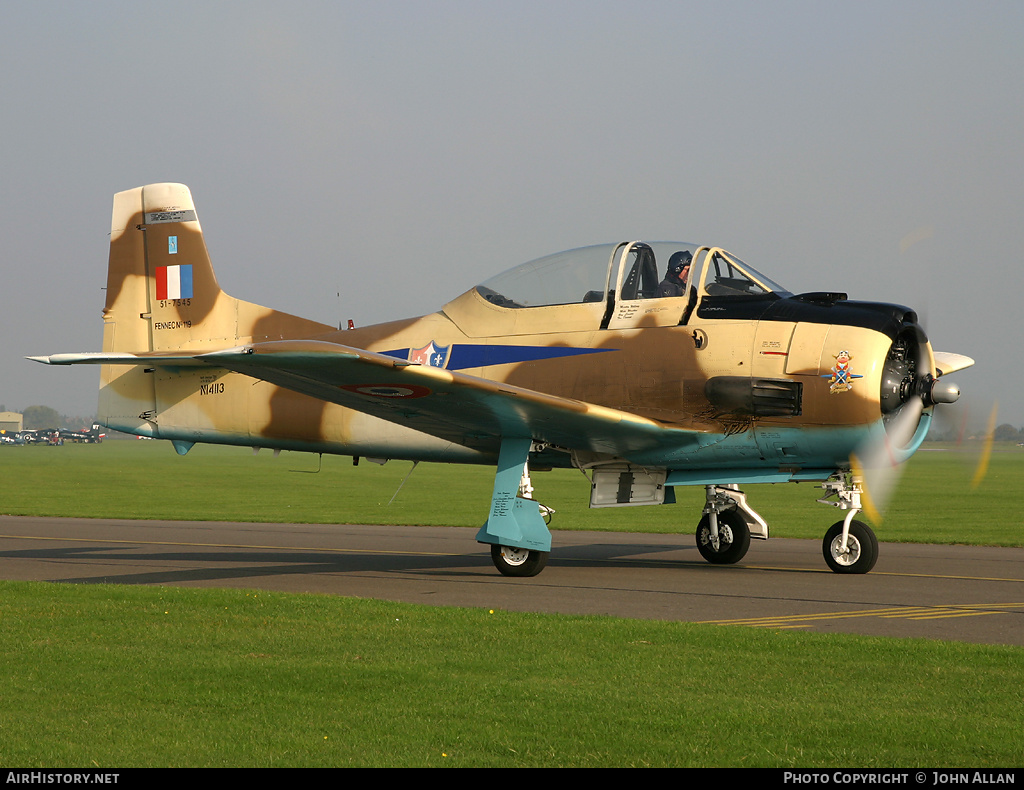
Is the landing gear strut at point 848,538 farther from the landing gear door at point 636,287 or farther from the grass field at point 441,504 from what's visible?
the landing gear door at point 636,287

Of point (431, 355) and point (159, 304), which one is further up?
point (159, 304)

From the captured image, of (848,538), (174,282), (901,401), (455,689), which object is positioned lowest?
(848,538)

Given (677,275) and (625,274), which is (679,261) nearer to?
(677,275)

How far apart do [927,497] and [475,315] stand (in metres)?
23.6

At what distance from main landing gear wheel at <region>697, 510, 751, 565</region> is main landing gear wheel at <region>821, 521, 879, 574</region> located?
58.6 inches

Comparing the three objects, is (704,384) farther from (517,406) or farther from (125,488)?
(125,488)

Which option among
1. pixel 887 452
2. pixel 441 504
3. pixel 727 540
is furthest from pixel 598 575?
pixel 441 504

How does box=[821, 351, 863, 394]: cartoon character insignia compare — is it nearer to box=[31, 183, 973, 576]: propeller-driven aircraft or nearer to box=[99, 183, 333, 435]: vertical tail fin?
box=[31, 183, 973, 576]: propeller-driven aircraft

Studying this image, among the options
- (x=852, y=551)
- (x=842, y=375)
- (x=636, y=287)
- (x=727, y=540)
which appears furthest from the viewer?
(x=727, y=540)

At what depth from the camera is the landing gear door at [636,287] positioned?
12.2m

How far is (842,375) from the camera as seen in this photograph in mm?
11086

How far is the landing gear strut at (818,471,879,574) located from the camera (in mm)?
11906

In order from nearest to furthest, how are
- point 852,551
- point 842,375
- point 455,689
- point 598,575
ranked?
point 455,689, point 842,375, point 852,551, point 598,575

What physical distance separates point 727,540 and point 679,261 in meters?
3.90
